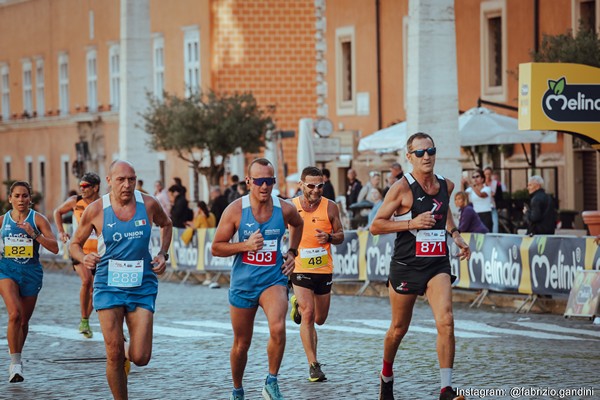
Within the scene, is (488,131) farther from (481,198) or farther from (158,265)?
(158,265)

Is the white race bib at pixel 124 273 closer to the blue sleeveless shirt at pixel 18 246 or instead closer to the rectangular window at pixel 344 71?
the blue sleeveless shirt at pixel 18 246

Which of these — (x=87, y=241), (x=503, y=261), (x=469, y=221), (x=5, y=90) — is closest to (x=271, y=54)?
(x=5, y=90)

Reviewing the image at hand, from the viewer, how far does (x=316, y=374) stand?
560 inches

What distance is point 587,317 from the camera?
20.5m

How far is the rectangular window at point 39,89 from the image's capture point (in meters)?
67.6

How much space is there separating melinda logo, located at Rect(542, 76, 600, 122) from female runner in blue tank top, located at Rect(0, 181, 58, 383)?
902 centimetres

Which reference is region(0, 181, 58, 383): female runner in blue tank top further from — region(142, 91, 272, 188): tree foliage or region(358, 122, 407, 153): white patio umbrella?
region(142, 91, 272, 188): tree foliage

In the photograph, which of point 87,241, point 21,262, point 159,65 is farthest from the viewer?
point 159,65

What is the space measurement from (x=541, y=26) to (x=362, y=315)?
15.4 meters

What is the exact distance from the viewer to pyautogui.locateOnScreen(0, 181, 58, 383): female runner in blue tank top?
15094 millimetres

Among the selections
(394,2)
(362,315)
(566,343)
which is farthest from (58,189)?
(566,343)

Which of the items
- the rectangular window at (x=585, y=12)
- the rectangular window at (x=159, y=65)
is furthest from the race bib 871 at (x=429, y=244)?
the rectangular window at (x=159, y=65)

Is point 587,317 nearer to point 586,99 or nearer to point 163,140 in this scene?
point 586,99

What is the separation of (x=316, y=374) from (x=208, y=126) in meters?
29.0
